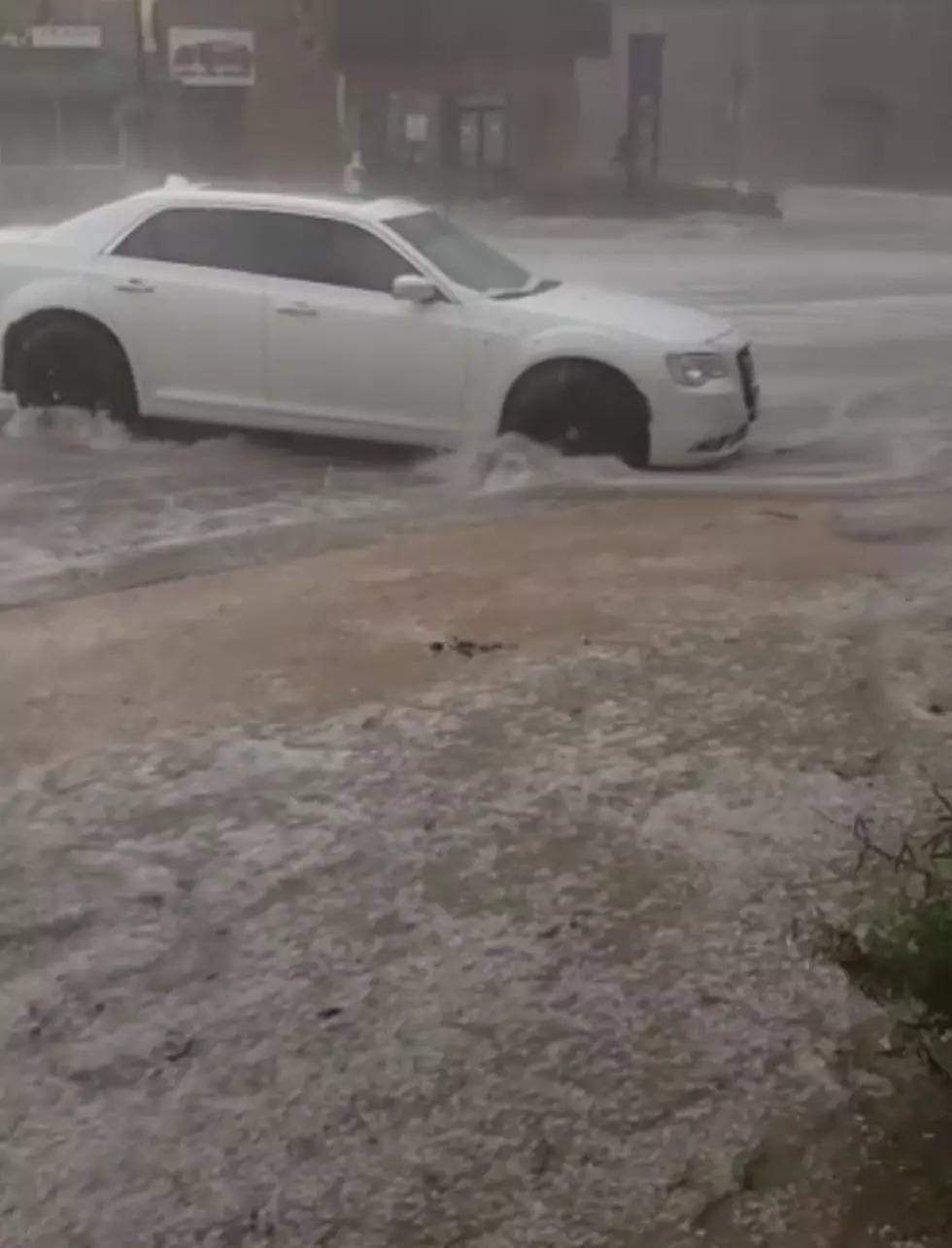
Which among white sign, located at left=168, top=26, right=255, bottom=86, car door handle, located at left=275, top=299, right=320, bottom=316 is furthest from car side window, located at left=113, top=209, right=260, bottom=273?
white sign, located at left=168, top=26, right=255, bottom=86

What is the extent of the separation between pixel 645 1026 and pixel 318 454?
5.29 metres

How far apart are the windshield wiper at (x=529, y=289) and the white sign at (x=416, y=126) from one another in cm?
215

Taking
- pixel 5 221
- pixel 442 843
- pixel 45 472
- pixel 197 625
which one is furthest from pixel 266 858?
pixel 5 221

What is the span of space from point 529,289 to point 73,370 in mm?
2335

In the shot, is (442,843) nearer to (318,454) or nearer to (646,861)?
(646,861)

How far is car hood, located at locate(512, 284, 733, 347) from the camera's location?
24.5 ft

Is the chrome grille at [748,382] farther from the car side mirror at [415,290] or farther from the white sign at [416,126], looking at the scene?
the white sign at [416,126]

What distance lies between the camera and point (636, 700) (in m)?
4.66

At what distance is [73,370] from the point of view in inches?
309

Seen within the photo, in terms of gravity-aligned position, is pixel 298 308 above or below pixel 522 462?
above

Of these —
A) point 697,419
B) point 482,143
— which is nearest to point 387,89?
point 482,143

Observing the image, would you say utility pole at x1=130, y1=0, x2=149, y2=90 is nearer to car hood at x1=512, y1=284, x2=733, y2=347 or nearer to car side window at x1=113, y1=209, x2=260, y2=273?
car side window at x1=113, y1=209, x2=260, y2=273

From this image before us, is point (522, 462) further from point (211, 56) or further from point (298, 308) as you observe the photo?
point (211, 56)

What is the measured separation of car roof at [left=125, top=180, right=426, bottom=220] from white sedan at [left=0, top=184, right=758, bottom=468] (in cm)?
1
